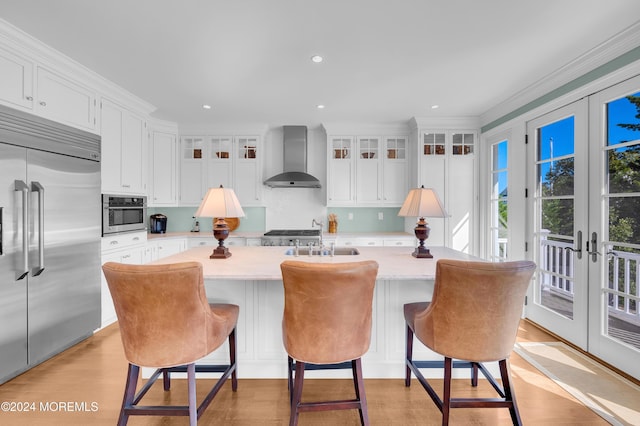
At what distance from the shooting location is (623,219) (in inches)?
88.1

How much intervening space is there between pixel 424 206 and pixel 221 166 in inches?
133

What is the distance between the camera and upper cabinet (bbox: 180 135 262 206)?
4.50m

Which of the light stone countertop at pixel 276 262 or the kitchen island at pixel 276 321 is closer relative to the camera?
the light stone countertop at pixel 276 262

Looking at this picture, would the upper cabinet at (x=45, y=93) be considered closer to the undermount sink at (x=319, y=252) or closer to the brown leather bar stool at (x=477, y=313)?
the undermount sink at (x=319, y=252)

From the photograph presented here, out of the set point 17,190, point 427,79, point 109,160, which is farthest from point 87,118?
point 427,79

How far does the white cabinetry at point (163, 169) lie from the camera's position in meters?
4.20

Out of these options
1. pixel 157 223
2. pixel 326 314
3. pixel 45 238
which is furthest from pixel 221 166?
pixel 326 314

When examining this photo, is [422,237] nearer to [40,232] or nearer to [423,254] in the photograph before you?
[423,254]

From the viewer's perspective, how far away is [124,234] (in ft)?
10.8

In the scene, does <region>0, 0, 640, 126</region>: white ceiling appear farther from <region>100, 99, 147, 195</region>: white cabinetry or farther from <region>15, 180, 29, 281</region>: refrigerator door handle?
<region>15, 180, 29, 281</region>: refrigerator door handle

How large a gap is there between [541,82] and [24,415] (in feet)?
16.2

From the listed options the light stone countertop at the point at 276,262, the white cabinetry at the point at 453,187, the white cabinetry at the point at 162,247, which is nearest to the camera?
the light stone countertop at the point at 276,262

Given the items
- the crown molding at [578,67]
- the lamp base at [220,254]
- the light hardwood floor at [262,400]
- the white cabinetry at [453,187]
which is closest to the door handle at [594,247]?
the light hardwood floor at [262,400]

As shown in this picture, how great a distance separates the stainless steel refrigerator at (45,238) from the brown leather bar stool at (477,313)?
2.87m
